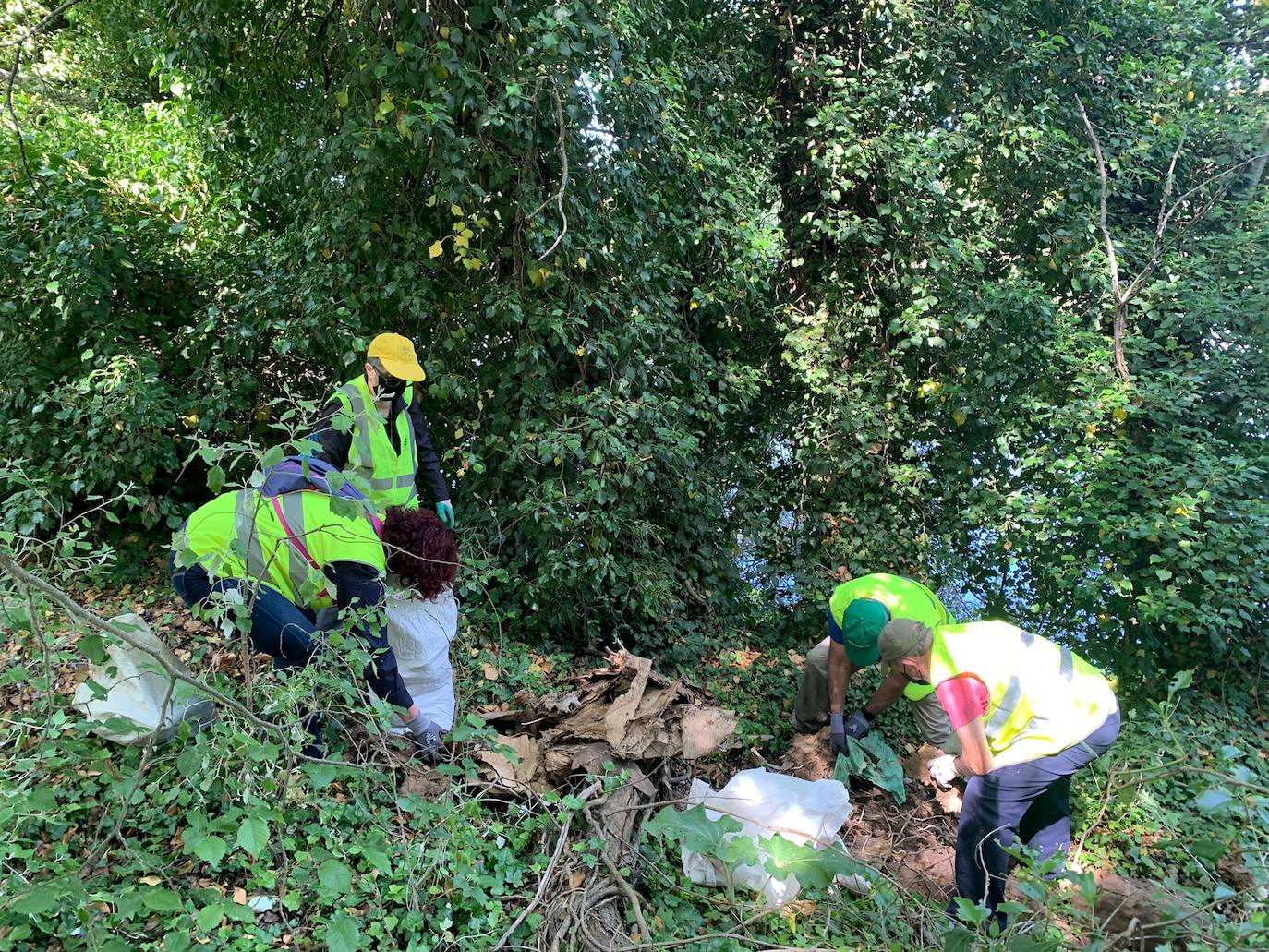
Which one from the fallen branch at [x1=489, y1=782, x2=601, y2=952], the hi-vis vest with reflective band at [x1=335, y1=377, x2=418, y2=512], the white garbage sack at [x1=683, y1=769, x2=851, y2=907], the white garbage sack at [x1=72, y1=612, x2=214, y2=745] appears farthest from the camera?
the hi-vis vest with reflective band at [x1=335, y1=377, x2=418, y2=512]

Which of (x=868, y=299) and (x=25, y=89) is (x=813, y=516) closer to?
(x=868, y=299)

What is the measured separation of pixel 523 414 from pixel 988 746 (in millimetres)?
2896

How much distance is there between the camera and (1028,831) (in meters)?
3.36

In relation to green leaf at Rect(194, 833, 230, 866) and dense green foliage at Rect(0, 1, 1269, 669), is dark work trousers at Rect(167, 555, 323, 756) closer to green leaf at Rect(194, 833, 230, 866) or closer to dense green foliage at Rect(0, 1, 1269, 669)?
green leaf at Rect(194, 833, 230, 866)

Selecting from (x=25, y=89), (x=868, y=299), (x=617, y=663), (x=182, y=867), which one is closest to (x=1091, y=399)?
(x=868, y=299)

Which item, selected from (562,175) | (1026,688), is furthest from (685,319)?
(1026,688)

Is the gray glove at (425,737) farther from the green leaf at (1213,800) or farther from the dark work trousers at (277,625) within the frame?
the green leaf at (1213,800)

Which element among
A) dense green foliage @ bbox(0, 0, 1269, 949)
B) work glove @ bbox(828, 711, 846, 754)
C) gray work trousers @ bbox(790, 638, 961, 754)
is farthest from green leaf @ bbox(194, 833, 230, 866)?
gray work trousers @ bbox(790, 638, 961, 754)

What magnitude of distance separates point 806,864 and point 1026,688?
130 centimetres

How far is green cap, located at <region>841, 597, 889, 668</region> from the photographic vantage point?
386 cm

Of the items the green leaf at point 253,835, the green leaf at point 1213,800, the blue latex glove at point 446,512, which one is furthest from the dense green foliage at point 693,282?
the green leaf at point 1213,800

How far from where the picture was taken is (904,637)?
3.24m

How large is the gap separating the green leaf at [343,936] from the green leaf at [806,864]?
1.12 metres

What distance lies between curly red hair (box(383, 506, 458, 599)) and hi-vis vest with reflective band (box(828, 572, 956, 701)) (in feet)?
6.64
